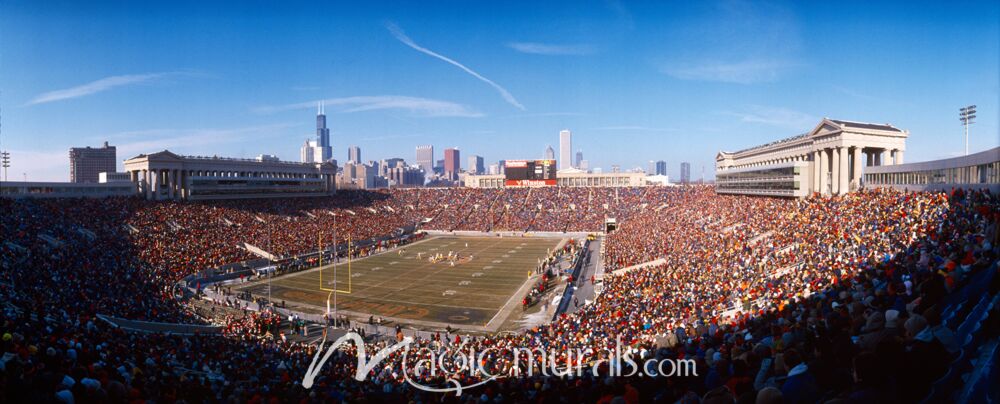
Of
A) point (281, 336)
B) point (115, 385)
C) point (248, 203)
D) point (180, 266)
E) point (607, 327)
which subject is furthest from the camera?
point (248, 203)

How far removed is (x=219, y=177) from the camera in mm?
67875

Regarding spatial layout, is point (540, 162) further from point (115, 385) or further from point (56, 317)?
point (115, 385)

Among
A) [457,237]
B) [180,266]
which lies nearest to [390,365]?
[180,266]

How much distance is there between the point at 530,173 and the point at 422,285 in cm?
6423

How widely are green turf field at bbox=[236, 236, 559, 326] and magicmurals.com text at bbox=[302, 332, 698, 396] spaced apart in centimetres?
980

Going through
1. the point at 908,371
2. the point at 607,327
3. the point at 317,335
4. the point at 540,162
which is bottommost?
the point at 317,335

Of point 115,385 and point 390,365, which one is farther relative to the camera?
point 390,365

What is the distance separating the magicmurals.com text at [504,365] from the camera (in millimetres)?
10172

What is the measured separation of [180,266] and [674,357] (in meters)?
39.4

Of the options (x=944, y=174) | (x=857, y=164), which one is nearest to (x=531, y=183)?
(x=857, y=164)

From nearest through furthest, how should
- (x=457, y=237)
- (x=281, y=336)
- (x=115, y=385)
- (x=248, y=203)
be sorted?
(x=115, y=385) → (x=281, y=336) → (x=248, y=203) → (x=457, y=237)

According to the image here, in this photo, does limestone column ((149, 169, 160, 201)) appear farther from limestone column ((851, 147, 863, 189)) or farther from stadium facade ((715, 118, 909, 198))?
limestone column ((851, 147, 863, 189))

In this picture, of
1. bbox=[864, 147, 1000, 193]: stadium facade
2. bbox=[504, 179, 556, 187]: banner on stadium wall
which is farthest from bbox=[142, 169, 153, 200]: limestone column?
bbox=[864, 147, 1000, 193]: stadium facade

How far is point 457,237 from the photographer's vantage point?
72250 mm
